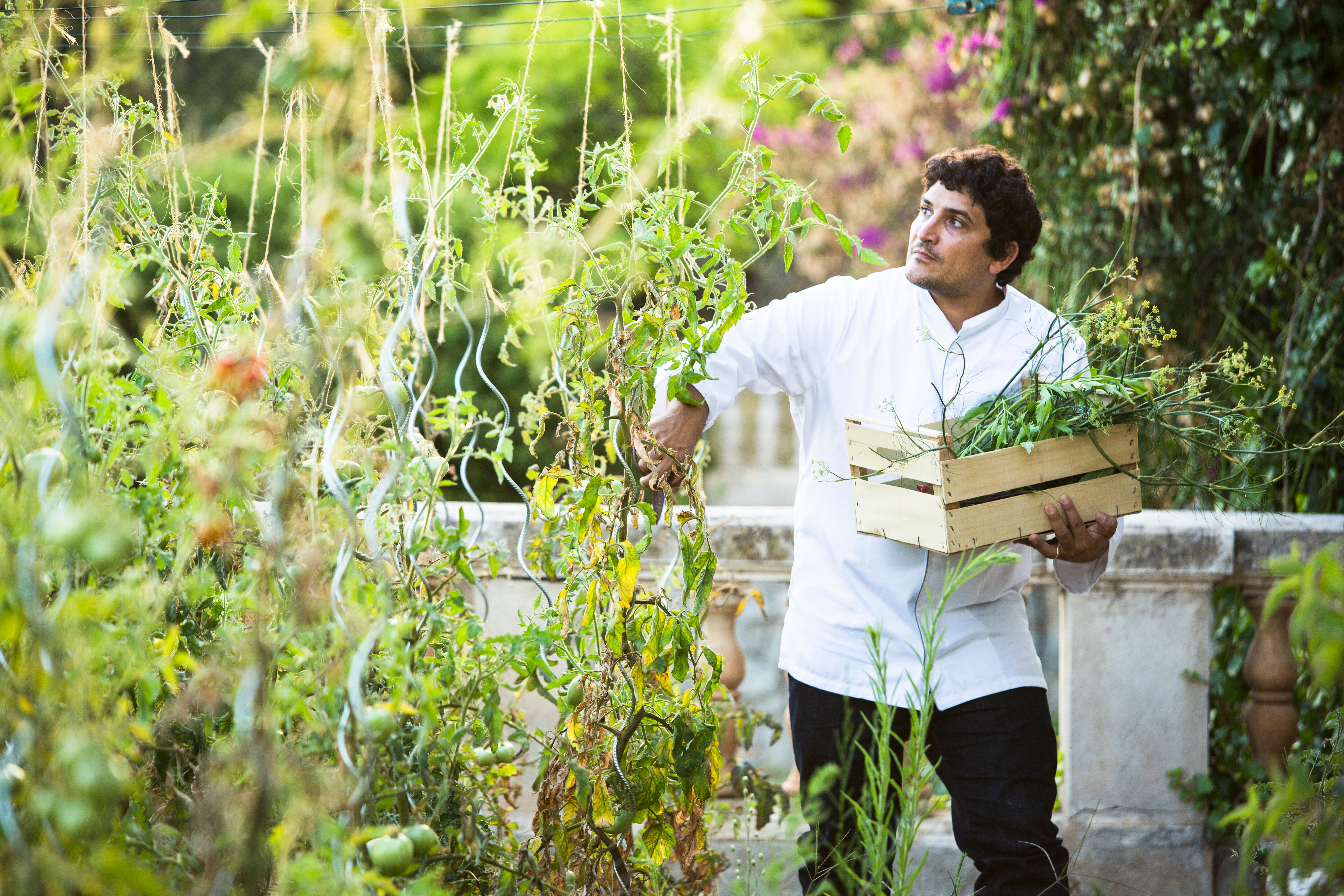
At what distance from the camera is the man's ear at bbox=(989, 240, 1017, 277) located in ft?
7.25

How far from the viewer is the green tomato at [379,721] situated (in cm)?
117

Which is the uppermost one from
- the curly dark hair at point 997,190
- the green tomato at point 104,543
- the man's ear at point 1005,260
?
the curly dark hair at point 997,190

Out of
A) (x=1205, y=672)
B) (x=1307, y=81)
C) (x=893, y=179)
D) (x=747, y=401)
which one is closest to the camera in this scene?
(x=1205, y=672)

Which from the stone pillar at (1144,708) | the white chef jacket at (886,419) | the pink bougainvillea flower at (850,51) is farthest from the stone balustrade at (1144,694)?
the pink bougainvillea flower at (850,51)

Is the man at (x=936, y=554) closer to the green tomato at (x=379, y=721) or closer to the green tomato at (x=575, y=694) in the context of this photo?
the green tomato at (x=575, y=694)

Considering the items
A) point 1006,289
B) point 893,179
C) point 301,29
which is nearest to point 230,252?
point 301,29

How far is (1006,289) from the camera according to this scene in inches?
91.4

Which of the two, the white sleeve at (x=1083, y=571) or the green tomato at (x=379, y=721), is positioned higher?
the green tomato at (x=379, y=721)

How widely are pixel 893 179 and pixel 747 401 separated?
5231mm

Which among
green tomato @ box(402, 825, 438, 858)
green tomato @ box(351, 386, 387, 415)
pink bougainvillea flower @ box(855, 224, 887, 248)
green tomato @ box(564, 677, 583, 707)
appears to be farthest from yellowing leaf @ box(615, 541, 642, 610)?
pink bougainvillea flower @ box(855, 224, 887, 248)

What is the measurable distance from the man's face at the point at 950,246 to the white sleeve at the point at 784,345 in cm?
15

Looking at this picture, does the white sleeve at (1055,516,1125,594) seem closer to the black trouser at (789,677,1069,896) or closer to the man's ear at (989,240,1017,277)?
the black trouser at (789,677,1069,896)

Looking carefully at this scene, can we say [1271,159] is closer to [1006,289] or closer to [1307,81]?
[1307,81]

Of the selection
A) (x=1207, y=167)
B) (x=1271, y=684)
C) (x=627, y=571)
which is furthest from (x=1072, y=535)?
(x=1207, y=167)
